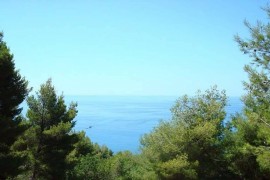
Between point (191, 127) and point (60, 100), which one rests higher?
point (60, 100)

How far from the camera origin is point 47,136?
1842 cm

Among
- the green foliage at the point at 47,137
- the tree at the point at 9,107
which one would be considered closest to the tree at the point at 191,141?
the green foliage at the point at 47,137

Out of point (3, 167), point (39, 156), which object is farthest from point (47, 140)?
point (3, 167)

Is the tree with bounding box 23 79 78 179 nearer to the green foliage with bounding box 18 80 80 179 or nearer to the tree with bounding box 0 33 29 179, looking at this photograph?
the green foliage with bounding box 18 80 80 179

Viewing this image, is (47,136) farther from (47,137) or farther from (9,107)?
(9,107)

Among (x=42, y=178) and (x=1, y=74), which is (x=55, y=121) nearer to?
(x=42, y=178)

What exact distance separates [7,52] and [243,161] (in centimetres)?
1580

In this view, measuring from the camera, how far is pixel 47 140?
18.5 meters

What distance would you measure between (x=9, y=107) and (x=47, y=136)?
5.15 metres

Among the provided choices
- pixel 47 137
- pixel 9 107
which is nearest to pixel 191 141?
pixel 47 137

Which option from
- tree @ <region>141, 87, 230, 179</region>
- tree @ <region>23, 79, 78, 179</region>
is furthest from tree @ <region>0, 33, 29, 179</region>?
tree @ <region>141, 87, 230, 179</region>

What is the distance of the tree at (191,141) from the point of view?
745 inches

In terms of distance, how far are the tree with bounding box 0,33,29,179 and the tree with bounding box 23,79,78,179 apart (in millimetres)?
4075

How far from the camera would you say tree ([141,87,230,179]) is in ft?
62.1
